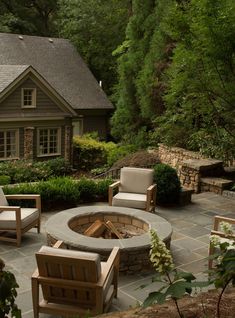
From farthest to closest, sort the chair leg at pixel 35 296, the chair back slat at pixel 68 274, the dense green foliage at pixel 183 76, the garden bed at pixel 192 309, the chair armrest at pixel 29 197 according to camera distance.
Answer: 1. the dense green foliage at pixel 183 76
2. the chair armrest at pixel 29 197
3. the chair leg at pixel 35 296
4. the chair back slat at pixel 68 274
5. the garden bed at pixel 192 309

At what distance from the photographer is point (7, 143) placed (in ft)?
63.2

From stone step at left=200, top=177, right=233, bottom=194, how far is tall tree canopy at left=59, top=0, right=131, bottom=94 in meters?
15.8

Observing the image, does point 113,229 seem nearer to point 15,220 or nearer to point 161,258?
point 15,220

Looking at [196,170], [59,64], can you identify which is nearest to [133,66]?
[59,64]

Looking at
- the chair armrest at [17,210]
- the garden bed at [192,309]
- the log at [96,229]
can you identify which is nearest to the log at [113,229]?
the log at [96,229]

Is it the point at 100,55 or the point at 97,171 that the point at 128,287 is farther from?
the point at 100,55

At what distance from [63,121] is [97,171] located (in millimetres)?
3194

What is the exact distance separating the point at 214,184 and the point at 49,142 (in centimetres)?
1071

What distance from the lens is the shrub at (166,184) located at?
981 cm

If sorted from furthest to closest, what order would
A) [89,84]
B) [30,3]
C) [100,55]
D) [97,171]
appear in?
[30,3]
[100,55]
[89,84]
[97,171]

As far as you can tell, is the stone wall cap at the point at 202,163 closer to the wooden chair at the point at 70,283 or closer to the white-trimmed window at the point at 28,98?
the wooden chair at the point at 70,283

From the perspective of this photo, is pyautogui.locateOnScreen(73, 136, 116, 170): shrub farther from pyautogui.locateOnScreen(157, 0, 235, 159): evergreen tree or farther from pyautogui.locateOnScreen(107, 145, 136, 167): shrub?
pyautogui.locateOnScreen(157, 0, 235, 159): evergreen tree

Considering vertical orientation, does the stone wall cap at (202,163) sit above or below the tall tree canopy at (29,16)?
below

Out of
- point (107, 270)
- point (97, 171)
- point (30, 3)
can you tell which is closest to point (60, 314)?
point (107, 270)
